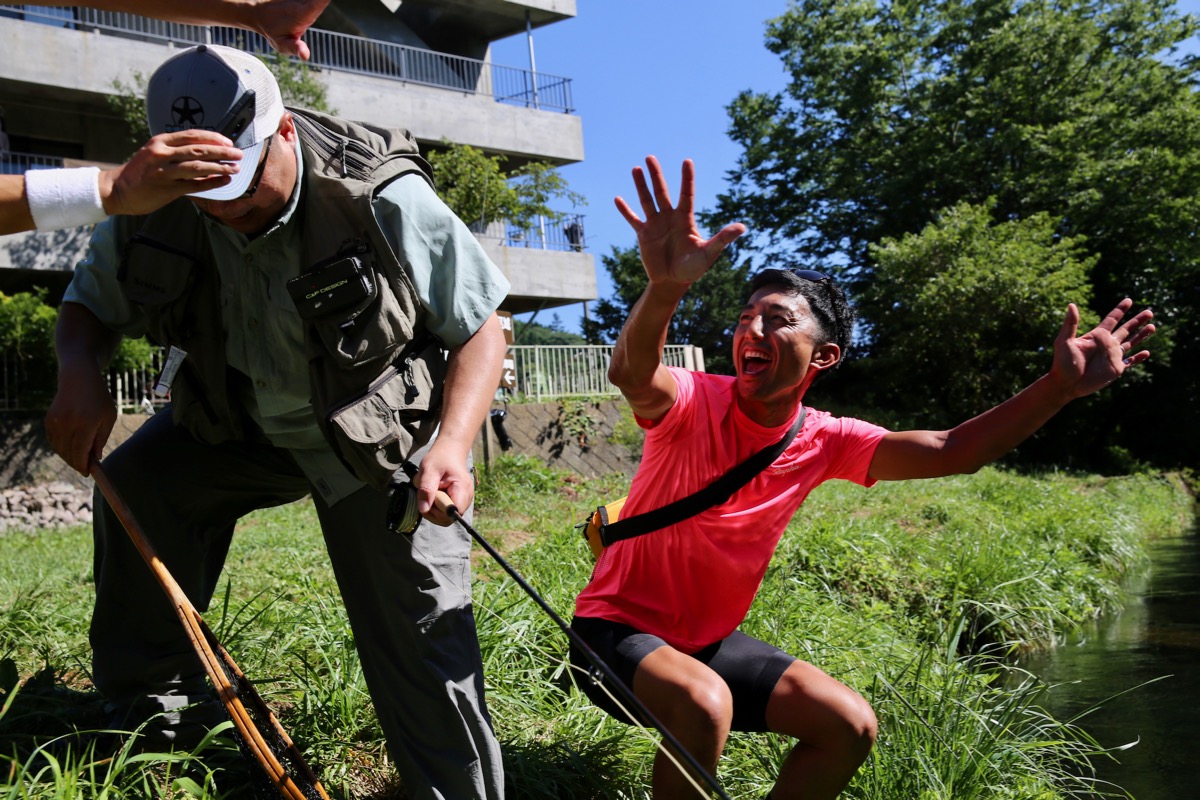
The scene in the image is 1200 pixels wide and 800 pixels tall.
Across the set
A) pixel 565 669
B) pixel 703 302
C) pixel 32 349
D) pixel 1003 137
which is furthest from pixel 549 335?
pixel 565 669

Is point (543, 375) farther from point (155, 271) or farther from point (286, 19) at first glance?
point (155, 271)

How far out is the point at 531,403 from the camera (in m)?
16.5

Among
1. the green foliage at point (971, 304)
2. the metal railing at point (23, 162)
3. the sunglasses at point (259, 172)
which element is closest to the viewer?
the sunglasses at point (259, 172)

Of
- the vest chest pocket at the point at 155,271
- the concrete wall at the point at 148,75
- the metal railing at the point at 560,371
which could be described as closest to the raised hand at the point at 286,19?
the vest chest pocket at the point at 155,271

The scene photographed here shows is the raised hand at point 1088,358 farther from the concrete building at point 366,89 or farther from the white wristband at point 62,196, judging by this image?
the concrete building at point 366,89

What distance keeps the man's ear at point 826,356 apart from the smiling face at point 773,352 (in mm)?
42

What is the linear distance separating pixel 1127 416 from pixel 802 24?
13745 millimetres

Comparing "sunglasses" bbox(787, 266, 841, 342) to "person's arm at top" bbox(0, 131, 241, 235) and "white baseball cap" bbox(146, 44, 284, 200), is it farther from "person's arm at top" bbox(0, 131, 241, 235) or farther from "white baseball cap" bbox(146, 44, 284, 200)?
"person's arm at top" bbox(0, 131, 241, 235)

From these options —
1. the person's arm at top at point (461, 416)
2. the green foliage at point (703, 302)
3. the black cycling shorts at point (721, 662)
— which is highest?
the green foliage at point (703, 302)

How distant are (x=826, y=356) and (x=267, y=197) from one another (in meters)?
1.70

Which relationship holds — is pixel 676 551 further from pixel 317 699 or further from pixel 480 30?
pixel 480 30

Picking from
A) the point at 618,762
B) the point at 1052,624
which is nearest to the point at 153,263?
the point at 618,762

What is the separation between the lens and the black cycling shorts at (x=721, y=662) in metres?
2.81

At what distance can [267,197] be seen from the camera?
256cm
